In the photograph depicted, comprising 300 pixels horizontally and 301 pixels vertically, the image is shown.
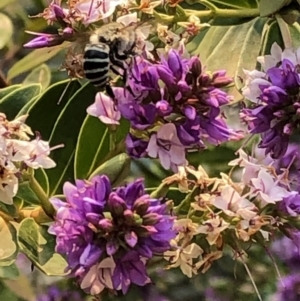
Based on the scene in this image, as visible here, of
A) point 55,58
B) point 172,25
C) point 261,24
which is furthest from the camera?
point 55,58

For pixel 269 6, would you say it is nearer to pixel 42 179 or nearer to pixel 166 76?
pixel 166 76

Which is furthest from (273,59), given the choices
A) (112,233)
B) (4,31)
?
(4,31)

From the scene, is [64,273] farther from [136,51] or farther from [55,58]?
[55,58]

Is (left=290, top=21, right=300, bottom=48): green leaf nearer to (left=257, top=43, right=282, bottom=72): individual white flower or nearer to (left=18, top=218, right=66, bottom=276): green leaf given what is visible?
(left=257, top=43, right=282, bottom=72): individual white flower

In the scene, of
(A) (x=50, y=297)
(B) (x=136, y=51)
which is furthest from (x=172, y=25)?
(A) (x=50, y=297)

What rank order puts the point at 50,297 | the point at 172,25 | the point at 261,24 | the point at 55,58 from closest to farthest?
the point at 172,25 < the point at 261,24 < the point at 50,297 < the point at 55,58
